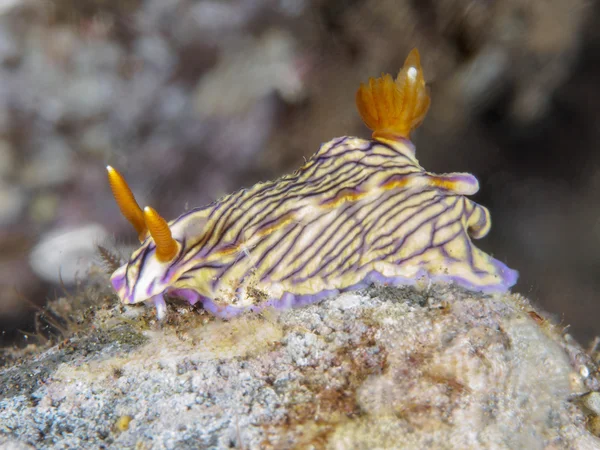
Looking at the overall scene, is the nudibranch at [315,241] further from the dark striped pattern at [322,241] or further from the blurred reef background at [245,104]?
the blurred reef background at [245,104]

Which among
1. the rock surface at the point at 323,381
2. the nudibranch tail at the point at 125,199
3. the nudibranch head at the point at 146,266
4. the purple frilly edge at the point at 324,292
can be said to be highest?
the nudibranch tail at the point at 125,199

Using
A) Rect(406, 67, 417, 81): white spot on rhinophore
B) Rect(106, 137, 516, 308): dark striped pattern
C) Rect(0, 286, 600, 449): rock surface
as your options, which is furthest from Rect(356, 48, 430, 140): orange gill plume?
Rect(0, 286, 600, 449): rock surface

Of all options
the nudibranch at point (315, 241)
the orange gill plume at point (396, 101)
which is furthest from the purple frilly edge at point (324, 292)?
the orange gill plume at point (396, 101)

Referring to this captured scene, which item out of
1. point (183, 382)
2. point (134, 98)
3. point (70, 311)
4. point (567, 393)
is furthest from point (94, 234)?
point (567, 393)

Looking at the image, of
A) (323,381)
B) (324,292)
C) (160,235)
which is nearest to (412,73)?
(324,292)

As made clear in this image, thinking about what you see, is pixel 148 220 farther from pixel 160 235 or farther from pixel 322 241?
pixel 322 241

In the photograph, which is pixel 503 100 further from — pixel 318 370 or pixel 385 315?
pixel 318 370

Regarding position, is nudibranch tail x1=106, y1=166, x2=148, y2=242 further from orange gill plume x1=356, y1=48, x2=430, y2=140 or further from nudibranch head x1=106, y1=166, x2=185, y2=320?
orange gill plume x1=356, y1=48, x2=430, y2=140
